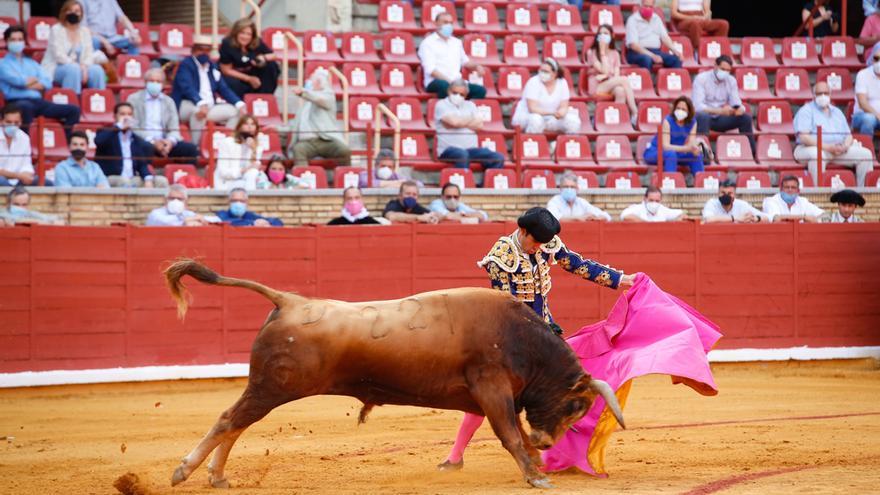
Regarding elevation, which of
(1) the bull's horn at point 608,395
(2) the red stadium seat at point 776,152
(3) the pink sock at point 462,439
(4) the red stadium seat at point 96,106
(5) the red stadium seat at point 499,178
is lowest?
(3) the pink sock at point 462,439

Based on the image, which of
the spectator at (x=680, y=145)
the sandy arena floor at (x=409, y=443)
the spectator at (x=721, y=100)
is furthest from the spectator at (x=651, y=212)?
the spectator at (x=721, y=100)

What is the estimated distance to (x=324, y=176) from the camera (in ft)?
42.2

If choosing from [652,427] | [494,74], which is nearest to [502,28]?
[494,74]

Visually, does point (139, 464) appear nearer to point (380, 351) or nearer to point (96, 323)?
point (380, 351)

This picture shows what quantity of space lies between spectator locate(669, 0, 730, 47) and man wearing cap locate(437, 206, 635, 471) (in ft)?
34.7

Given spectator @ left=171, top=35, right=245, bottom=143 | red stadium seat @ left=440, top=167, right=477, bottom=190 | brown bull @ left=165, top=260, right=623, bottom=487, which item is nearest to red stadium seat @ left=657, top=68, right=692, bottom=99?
red stadium seat @ left=440, top=167, right=477, bottom=190

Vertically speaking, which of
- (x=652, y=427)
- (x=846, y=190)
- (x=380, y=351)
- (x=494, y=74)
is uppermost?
(x=494, y=74)

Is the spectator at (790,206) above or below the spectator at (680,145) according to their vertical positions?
below

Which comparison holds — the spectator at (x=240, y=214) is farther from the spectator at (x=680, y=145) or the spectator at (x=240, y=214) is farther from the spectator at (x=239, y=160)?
the spectator at (x=680, y=145)

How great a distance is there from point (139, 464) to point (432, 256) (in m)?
5.06

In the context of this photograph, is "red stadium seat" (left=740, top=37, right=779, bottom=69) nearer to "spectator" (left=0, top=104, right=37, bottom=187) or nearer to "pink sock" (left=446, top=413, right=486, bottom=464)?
"spectator" (left=0, top=104, right=37, bottom=187)

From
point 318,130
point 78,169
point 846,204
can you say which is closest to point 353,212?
point 318,130

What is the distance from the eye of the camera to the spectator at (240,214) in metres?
11.8

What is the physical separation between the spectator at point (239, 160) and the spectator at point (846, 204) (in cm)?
568
